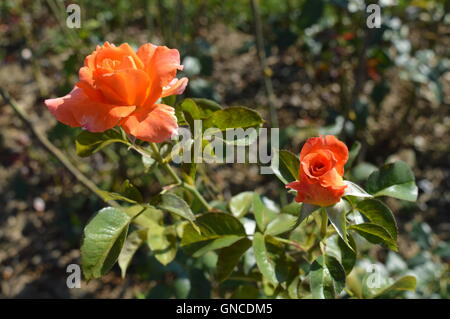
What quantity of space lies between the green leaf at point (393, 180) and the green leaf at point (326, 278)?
0.73 ft

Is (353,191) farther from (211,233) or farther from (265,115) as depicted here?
(265,115)

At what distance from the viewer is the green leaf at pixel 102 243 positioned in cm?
83

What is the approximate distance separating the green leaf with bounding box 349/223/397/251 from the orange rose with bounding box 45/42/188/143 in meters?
0.39

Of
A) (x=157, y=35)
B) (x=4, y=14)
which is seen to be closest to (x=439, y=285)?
(x=157, y=35)

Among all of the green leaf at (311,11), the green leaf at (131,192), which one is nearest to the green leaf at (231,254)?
the green leaf at (131,192)

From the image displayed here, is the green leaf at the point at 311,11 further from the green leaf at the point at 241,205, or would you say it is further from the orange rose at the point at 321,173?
the orange rose at the point at 321,173

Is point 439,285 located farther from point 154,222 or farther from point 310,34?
point 310,34

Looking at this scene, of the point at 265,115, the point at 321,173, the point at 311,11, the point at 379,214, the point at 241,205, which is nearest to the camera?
the point at 321,173

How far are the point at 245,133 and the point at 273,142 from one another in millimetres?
276

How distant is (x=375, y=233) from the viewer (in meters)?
0.88

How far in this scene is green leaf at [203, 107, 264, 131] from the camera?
36.9 inches

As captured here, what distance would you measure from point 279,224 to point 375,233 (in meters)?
0.27

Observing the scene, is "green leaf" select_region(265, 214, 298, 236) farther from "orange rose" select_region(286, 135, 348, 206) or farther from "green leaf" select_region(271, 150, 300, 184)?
"orange rose" select_region(286, 135, 348, 206)

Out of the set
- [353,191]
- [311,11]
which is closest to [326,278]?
[353,191]
